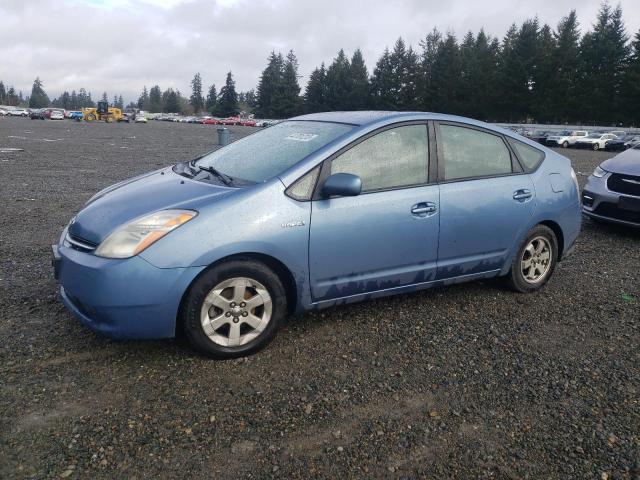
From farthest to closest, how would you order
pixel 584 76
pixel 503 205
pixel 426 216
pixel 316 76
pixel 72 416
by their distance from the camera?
1. pixel 316 76
2. pixel 584 76
3. pixel 503 205
4. pixel 426 216
5. pixel 72 416

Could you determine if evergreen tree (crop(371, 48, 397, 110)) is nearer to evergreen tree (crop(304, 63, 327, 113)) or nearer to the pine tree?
the pine tree

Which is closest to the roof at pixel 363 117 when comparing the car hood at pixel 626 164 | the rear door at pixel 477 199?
the rear door at pixel 477 199

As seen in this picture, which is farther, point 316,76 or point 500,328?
point 316,76

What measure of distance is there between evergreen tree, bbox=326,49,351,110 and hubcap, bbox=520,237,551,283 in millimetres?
82764

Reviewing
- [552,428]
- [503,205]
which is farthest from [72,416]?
[503,205]

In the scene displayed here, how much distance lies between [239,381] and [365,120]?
2098mm

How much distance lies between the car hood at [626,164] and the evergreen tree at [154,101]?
497 feet

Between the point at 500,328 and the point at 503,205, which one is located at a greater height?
the point at 503,205

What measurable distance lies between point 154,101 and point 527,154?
167891mm

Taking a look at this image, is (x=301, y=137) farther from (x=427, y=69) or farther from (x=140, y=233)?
(x=427, y=69)

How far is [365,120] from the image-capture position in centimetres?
398

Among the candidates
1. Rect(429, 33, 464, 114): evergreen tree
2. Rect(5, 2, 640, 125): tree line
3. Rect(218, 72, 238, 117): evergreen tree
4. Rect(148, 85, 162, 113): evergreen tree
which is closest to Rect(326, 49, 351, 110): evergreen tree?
Rect(5, 2, 640, 125): tree line

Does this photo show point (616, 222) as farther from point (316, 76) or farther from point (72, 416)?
point (316, 76)

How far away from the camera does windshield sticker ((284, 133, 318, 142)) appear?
3955 mm
